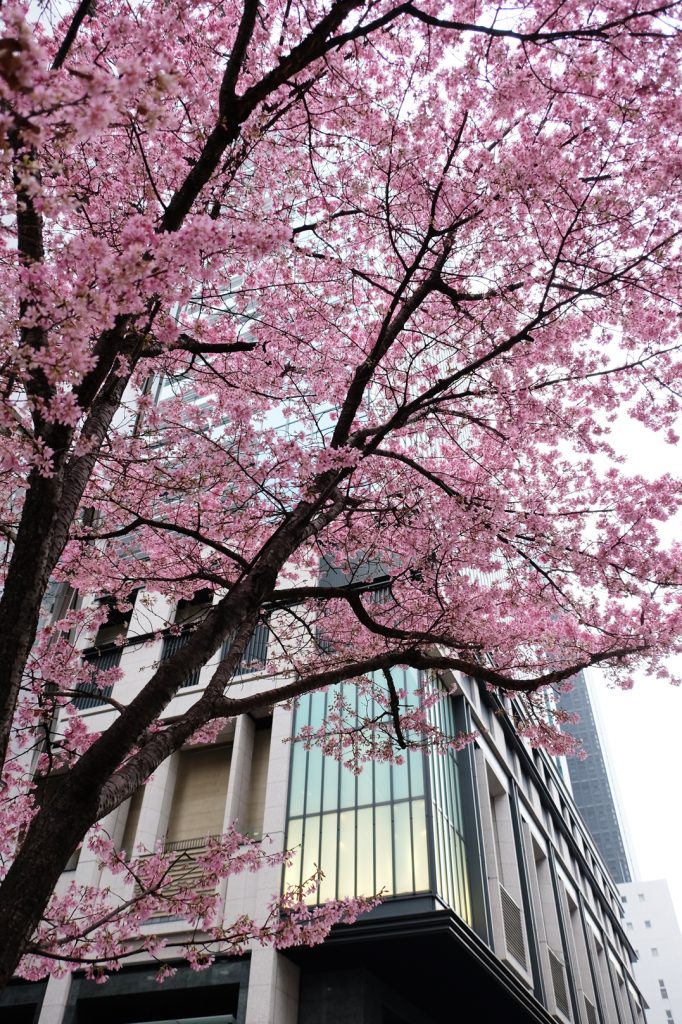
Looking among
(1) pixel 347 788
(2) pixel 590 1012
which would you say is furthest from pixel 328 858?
(2) pixel 590 1012

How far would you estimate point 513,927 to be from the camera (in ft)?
55.0

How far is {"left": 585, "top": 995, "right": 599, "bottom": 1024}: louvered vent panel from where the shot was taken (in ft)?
78.0

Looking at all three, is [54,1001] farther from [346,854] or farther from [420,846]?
[420,846]

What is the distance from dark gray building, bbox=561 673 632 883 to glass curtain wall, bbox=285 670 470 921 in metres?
158

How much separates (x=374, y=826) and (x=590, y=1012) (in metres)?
17.7

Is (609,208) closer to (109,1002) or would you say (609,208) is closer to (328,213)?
(328,213)

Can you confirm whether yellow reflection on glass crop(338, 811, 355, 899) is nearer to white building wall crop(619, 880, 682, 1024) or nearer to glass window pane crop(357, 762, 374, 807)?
glass window pane crop(357, 762, 374, 807)

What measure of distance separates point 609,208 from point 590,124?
1268mm

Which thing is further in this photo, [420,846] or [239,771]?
[239,771]

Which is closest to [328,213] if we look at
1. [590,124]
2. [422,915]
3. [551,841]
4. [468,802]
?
[590,124]

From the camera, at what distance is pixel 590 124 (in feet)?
24.4

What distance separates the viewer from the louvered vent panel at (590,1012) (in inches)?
936

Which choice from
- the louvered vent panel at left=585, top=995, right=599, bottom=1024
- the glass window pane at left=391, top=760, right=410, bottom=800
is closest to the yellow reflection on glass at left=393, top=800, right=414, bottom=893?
the glass window pane at left=391, top=760, right=410, bottom=800

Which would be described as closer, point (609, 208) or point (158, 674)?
point (158, 674)
